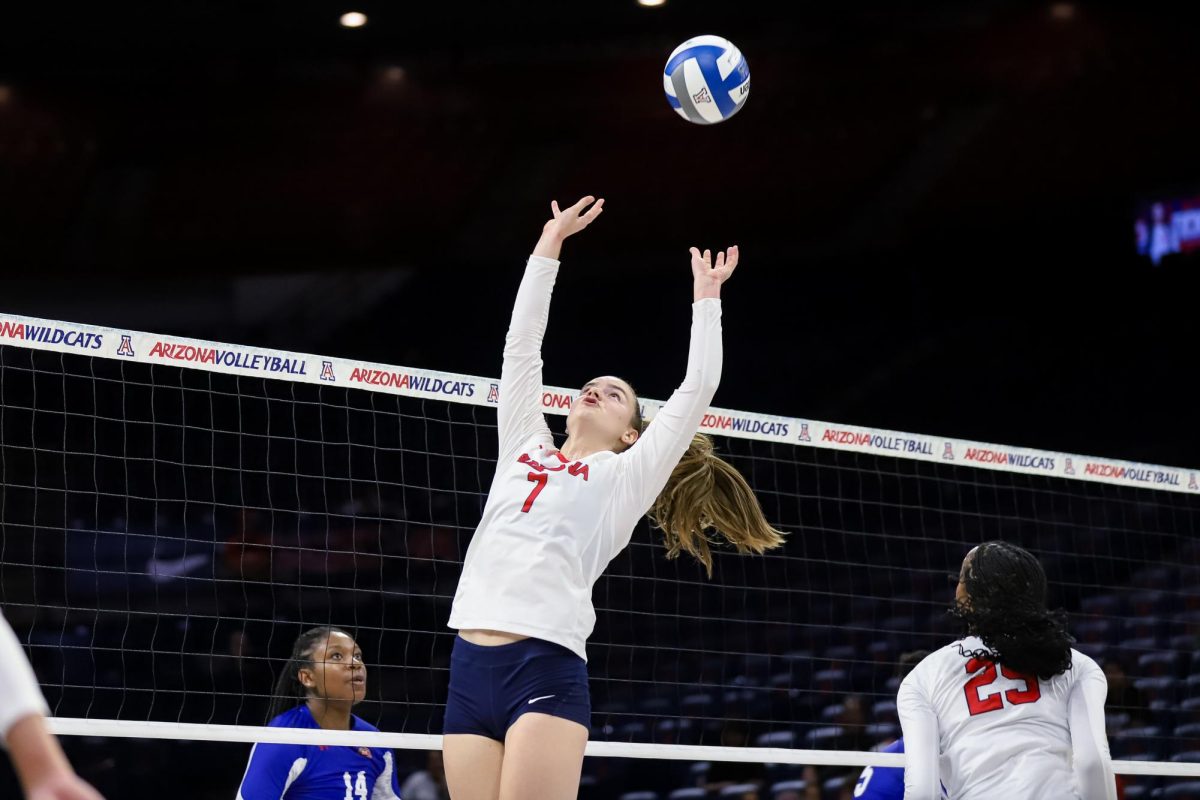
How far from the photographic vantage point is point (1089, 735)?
4031 millimetres

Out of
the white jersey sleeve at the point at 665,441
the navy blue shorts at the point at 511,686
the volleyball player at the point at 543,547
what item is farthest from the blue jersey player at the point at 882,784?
the navy blue shorts at the point at 511,686

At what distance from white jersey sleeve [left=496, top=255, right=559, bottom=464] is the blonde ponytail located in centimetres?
68

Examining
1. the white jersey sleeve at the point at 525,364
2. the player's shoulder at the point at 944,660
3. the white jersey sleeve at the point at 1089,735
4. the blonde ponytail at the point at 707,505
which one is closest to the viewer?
the white jersey sleeve at the point at 1089,735

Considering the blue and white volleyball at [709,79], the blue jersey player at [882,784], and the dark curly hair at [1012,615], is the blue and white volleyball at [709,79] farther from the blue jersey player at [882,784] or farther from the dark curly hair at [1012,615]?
the blue jersey player at [882,784]

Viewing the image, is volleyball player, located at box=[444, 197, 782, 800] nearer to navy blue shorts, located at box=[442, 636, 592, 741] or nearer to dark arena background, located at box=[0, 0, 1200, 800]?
navy blue shorts, located at box=[442, 636, 592, 741]

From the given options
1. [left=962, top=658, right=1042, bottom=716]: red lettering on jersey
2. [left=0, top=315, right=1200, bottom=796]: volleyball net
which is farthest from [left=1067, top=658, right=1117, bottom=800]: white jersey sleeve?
[left=0, top=315, right=1200, bottom=796]: volleyball net

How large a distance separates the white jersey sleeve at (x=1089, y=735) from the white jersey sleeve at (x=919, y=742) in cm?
37

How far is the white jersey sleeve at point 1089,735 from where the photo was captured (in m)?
3.96

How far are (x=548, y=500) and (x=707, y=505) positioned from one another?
0.96m

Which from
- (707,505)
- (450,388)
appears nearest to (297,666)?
(450,388)

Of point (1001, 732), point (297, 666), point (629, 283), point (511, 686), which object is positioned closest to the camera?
point (511, 686)

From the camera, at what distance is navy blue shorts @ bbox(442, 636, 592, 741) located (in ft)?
13.1

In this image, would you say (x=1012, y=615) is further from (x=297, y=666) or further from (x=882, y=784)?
(x=297, y=666)

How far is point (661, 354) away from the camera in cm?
1538
